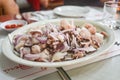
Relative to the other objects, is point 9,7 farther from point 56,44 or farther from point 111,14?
point 56,44

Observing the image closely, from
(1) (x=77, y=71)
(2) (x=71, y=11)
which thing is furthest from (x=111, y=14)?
(1) (x=77, y=71)

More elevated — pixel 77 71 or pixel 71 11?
pixel 71 11

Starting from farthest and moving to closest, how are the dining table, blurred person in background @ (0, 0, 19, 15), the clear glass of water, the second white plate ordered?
blurred person in background @ (0, 0, 19, 15) → the second white plate → the clear glass of water → the dining table

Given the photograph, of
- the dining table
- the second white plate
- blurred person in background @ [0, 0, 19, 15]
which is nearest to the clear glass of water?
the second white plate

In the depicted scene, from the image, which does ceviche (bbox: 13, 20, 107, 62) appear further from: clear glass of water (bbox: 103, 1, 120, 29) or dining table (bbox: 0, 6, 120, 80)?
clear glass of water (bbox: 103, 1, 120, 29)

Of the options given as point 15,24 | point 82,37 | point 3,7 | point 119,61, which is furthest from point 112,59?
point 3,7

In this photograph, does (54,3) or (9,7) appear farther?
(54,3)

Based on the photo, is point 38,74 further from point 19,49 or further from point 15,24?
point 15,24

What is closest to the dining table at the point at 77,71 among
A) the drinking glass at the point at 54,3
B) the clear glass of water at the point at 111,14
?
the clear glass of water at the point at 111,14
